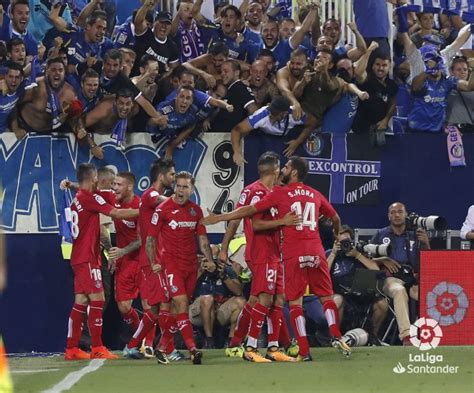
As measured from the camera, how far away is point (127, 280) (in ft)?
53.0

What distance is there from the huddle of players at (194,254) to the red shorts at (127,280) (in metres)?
0.68

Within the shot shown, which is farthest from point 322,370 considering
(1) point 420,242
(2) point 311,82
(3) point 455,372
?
(2) point 311,82

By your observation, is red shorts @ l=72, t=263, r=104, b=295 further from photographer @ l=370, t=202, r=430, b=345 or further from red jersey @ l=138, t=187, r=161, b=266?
photographer @ l=370, t=202, r=430, b=345

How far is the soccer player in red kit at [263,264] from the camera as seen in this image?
14.5 meters

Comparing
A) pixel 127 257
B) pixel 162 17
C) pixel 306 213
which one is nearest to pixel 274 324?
pixel 306 213

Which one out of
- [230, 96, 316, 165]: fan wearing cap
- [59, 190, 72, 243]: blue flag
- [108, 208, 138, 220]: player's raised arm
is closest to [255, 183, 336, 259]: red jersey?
[108, 208, 138, 220]: player's raised arm

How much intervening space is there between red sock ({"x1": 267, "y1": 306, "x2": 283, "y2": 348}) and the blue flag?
3.41 metres

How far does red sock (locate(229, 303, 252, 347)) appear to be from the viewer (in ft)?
48.5

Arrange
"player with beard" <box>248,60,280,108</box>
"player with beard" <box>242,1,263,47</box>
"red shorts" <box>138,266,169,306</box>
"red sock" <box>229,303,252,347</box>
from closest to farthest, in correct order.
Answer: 1. "red shorts" <box>138,266,169,306</box>
2. "red sock" <box>229,303,252,347</box>
3. "player with beard" <box>248,60,280,108</box>
4. "player with beard" <box>242,1,263,47</box>

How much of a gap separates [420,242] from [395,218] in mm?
491

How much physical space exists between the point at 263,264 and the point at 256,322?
67cm

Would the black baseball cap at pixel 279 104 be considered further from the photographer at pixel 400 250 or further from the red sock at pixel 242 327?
the red sock at pixel 242 327

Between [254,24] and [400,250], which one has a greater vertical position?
[254,24]

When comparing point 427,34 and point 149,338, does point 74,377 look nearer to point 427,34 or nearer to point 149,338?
point 149,338
